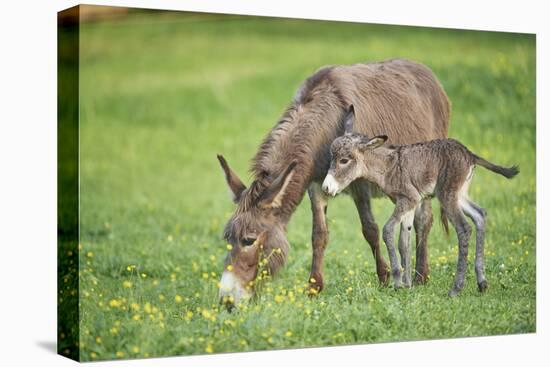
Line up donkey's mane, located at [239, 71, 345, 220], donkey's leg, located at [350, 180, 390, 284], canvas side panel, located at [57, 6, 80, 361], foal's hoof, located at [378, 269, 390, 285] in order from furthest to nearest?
foal's hoof, located at [378, 269, 390, 285]
donkey's leg, located at [350, 180, 390, 284]
donkey's mane, located at [239, 71, 345, 220]
canvas side panel, located at [57, 6, 80, 361]

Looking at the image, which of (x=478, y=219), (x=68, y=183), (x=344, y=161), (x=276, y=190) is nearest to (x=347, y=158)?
(x=344, y=161)

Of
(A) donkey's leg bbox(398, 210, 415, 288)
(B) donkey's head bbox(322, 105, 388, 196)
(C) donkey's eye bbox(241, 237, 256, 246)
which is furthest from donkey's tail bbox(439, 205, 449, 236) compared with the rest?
(C) donkey's eye bbox(241, 237, 256, 246)

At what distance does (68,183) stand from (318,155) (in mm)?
2381

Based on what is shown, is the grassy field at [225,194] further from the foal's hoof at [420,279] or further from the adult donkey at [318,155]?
the adult donkey at [318,155]

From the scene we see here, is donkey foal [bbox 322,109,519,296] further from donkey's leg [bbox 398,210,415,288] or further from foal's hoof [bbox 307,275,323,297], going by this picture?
foal's hoof [bbox 307,275,323,297]

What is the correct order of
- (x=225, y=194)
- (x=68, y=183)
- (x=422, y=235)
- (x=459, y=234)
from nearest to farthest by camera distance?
1. (x=68, y=183)
2. (x=459, y=234)
3. (x=422, y=235)
4. (x=225, y=194)

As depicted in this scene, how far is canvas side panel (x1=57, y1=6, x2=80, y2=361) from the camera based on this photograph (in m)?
7.68

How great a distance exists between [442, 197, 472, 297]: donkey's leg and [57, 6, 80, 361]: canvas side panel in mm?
3560

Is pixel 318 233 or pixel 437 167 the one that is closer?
pixel 437 167

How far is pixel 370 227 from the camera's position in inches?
364

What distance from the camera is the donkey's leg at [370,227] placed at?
9.16m

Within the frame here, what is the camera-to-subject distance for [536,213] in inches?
402

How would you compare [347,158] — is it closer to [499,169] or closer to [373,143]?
[373,143]

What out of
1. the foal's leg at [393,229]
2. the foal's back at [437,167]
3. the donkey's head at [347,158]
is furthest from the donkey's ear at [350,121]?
the foal's leg at [393,229]
